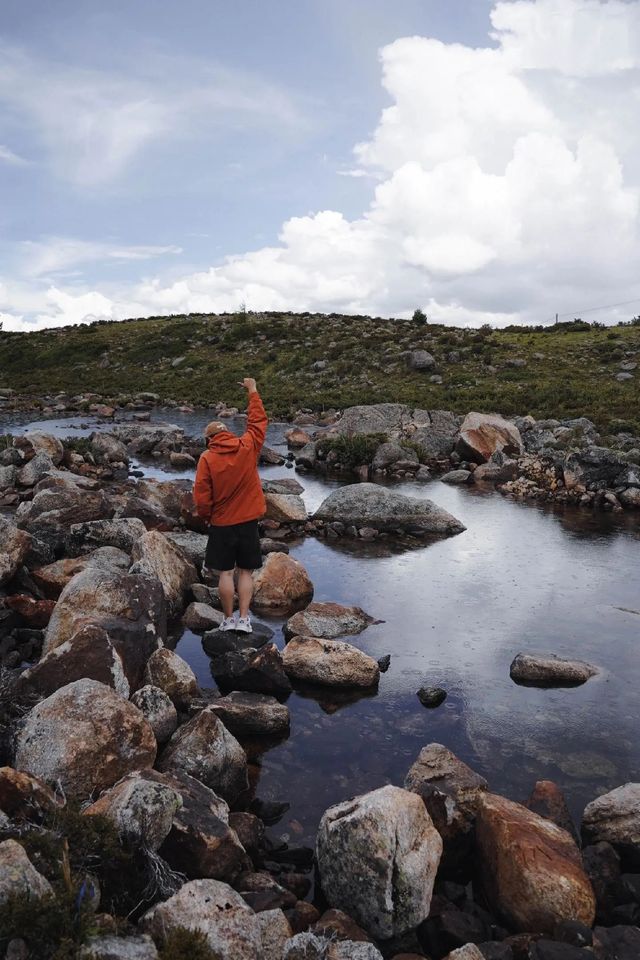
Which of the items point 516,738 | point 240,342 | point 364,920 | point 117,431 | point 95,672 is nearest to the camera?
point 364,920

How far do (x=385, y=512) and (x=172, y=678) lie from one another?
9.32 meters

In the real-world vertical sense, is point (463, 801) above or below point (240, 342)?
below

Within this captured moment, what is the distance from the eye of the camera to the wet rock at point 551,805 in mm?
5750

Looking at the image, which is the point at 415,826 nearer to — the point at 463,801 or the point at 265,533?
the point at 463,801

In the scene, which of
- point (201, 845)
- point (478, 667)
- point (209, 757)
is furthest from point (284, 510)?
point (201, 845)

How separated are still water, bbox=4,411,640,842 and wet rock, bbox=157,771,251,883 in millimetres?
881

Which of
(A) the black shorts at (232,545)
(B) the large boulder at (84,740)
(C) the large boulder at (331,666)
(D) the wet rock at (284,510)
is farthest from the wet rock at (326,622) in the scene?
(D) the wet rock at (284,510)

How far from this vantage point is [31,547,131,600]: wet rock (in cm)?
1015

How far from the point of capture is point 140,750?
574 centimetres

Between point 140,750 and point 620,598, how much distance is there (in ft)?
28.7

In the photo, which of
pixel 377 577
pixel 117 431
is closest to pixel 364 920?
pixel 377 577

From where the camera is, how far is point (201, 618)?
1003 centimetres

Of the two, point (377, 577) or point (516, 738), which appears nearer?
point (516, 738)

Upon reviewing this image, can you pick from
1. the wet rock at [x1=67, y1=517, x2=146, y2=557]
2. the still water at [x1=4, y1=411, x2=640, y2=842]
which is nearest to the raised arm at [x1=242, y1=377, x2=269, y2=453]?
the still water at [x1=4, y1=411, x2=640, y2=842]
